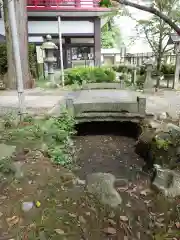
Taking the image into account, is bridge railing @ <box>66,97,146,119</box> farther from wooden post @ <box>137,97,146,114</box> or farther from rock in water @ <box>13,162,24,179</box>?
rock in water @ <box>13,162,24,179</box>

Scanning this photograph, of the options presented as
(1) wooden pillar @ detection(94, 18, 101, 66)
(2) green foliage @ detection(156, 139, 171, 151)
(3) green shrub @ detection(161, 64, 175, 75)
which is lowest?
(2) green foliage @ detection(156, 139, 171, 151)

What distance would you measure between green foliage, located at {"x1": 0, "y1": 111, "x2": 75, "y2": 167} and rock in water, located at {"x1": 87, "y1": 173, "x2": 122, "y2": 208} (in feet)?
2.39

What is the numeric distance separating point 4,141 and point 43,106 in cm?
300

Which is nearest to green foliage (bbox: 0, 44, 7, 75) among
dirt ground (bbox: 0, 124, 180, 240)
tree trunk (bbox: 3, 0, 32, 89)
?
tree trunk (bbox: 3, 0, 32, 89)

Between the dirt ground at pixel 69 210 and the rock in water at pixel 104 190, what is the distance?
107 millimetres

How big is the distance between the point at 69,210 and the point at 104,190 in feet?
2.42

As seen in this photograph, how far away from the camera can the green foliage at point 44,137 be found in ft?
13.9

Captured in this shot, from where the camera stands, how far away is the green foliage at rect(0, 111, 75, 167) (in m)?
4.23

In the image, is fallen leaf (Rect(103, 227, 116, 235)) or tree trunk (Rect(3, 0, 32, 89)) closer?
fallen leaf (Rect(103, 227, 116, 235))

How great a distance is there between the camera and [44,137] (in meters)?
4.58

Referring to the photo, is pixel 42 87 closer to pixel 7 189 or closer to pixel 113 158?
pixel 113 158

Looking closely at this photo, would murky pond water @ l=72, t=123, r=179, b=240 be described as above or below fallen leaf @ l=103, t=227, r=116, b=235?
below

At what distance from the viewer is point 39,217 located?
2596mm

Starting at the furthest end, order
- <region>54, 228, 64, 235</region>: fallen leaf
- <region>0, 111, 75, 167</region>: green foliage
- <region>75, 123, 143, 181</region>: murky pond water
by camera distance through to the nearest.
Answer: <region>75, 123, 143, 181</region>: murky pond water < <region>0, 111, 75, 167</region>: green foliage < <region>54, 228, 64, 235</region>: fallen leaf
